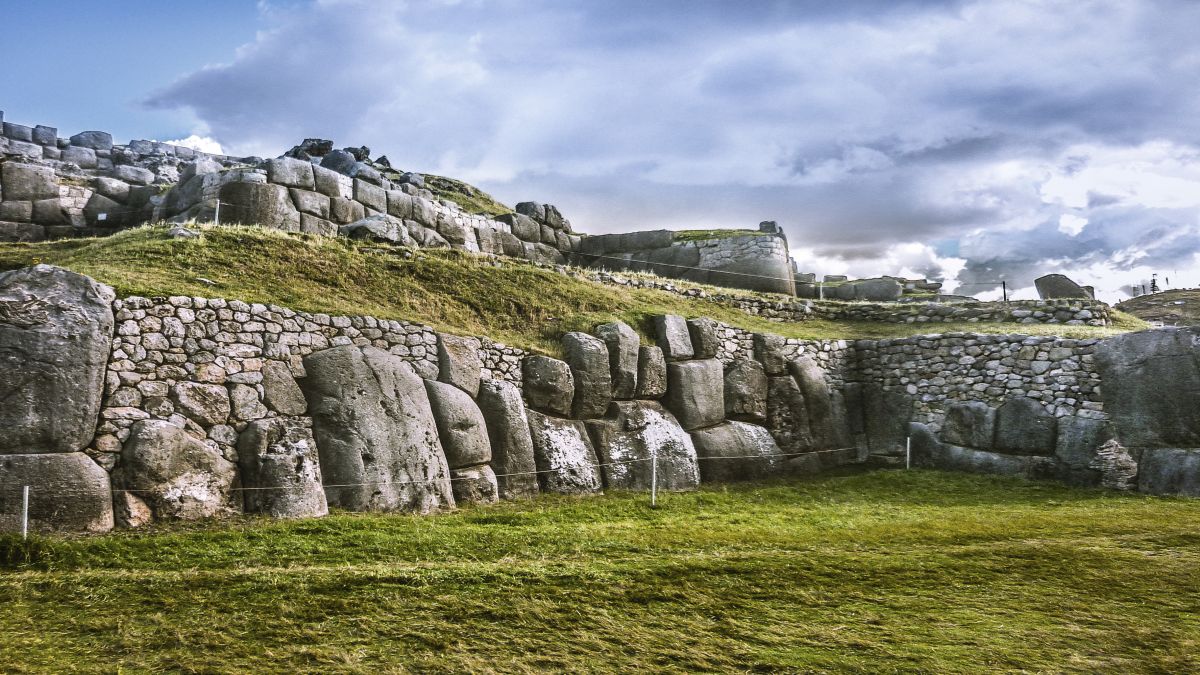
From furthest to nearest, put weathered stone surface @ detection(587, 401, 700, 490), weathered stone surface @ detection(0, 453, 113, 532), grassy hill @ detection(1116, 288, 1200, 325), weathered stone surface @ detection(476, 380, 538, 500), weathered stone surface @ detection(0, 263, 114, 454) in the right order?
grassy hill @ detection(1116, 288, 1200, 325), weathered stone surface @ detection(587, 401, 700, 490), weathered stone surface @ detection(476, 380, 538, 500), weathered stone surface @ detection(0, 263, 114, 454), weathered stone surface @ detection(0, 453, 113, 532)

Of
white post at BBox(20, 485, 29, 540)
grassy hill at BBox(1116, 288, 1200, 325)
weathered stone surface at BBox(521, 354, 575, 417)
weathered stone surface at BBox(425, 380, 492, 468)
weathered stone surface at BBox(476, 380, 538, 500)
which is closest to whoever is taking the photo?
white post at BBox(20, 485, 29, 540)

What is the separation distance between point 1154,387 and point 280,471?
18.8m

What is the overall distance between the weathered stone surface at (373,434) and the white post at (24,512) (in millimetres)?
4006

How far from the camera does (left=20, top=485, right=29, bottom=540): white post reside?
10578mm

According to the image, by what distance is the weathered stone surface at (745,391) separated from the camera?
68.2 ft

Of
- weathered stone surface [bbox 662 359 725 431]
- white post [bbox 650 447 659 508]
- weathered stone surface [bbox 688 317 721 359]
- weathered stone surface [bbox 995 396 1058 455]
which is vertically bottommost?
white post [bbox 650 447 659 508]

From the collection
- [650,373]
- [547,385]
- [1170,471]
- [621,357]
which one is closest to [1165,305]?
[1170,471]

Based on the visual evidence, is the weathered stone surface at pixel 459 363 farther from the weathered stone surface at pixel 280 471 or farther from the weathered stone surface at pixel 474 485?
the weathered stone surface at pixel 280 471

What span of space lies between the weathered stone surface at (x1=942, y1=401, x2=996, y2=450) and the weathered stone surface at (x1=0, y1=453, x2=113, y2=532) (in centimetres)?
1885

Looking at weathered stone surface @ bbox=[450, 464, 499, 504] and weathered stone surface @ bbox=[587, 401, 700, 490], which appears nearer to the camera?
weathered stone surface @ bbox=[450, 464, 499, 504]

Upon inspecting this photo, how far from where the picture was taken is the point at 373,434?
14.0m

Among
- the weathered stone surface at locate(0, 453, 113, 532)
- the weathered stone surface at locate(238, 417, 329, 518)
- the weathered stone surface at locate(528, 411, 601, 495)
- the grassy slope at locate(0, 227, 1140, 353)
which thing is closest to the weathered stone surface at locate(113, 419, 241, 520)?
the weathered stone surface at locate(238, 417, 329, 518)

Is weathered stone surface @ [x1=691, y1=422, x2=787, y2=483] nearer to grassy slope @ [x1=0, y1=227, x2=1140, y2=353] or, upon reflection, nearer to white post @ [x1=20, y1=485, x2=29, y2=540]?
grassy slope @ [x1=0, y1=227, x2=1140, y2=353]

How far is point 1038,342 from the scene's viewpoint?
21.6m
